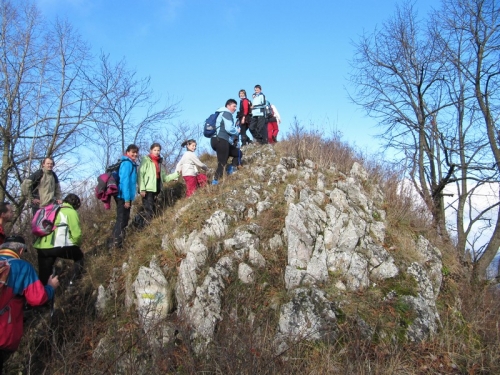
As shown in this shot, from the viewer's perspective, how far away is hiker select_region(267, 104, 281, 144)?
1229cm

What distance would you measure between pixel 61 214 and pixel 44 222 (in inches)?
10.3

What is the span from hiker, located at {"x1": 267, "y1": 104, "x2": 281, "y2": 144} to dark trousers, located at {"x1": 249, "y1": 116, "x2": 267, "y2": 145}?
22cm

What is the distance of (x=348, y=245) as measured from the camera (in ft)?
19.6

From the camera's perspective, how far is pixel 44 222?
5.53 m

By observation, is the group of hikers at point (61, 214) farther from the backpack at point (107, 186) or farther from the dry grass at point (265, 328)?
the dry grass at point (265, 328)

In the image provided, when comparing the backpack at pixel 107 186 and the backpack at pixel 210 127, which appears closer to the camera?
the backpack at pixel 107 186

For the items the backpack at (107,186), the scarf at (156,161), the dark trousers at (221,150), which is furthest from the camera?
the dark trousers at (221,150)

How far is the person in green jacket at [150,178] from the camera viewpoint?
24.6 ft

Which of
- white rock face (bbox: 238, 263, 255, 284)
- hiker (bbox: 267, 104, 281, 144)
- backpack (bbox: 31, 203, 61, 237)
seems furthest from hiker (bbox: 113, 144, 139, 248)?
hiker (bbox: 267, 104, 281, 144)

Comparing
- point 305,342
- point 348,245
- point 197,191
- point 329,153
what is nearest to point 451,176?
point 329,153

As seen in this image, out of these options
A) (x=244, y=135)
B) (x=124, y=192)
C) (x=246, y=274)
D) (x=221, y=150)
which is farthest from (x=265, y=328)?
(x=244, y=135)

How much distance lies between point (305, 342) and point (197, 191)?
4.71 meters

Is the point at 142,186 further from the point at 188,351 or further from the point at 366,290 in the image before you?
the point at 366,290

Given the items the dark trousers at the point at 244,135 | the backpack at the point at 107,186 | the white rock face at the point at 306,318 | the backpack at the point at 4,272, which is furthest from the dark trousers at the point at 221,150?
the backpack at the point at 4,272
